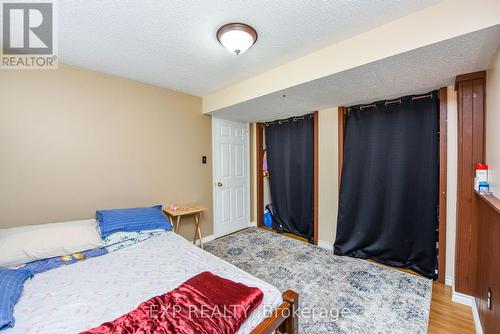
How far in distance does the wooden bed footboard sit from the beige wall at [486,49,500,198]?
1.60 metres

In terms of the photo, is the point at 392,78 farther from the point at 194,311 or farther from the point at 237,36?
the point at 194,311

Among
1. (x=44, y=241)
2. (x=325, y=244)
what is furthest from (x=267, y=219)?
(x=44, y=241)

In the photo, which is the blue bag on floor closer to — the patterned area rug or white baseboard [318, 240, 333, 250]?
the patterned area rug

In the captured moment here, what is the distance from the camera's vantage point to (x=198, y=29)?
167 centimetres

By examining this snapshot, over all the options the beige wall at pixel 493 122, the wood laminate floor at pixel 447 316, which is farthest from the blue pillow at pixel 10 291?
the beige wall at pixel 493 122

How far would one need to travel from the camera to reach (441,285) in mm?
2242

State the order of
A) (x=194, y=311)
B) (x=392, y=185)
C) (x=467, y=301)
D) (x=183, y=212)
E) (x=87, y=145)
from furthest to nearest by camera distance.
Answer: (x=183, y=212) < (x=392, y=185) < (x=87, y=145) < (x=467, y=301) < (x=194, y=311)

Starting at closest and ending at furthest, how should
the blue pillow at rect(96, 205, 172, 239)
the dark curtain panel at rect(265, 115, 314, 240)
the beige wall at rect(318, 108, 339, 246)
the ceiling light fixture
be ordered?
the ceiling light fixture → the blue pillow at rect(96, 205, 172, 239) → the beige wall at rect(318, 108, 339, 246) → the dark curtain panel at rect(265, 115, 314, 240)

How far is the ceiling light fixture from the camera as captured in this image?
5.29 ft

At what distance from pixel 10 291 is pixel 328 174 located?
3311 mm

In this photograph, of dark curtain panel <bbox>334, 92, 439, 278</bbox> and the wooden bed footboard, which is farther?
dark curtain panel <bbox>334, 92, 439, 278</bbox>

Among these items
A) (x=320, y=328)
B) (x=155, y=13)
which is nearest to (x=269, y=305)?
(x=320, y=328)

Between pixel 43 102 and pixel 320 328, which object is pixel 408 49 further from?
pixel 43 102

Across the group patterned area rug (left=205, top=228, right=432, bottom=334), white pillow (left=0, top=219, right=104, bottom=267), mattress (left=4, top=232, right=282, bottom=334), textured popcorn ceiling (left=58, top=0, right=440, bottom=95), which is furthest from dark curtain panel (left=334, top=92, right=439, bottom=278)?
white pillow (left=0, top=219, right=104, bottom=267)
